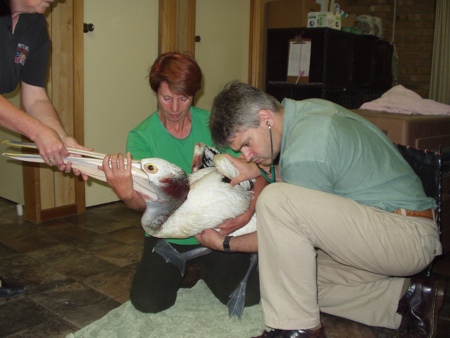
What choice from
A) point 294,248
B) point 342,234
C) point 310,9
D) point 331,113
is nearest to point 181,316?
point 294,248

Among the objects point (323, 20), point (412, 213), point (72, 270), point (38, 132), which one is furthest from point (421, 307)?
point (323, 20)

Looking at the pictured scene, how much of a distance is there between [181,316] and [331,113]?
41.3 inches

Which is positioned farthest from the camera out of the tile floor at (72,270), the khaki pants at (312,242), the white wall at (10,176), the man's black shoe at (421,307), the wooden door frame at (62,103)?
the white wall at (10,176)

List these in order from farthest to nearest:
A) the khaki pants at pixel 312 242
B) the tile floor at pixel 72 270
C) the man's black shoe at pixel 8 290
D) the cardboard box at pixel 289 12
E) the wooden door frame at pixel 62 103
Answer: the cardboard box at pixel 289 12 → the wooden door frame at pixel 62 103 → the man's black shoe at pixel 8 290 → the tile floor at pixel 72 270 → the khaki pants at pixel 312 242

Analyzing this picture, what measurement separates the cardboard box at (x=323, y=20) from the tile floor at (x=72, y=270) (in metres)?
2.33

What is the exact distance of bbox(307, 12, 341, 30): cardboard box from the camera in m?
4.09

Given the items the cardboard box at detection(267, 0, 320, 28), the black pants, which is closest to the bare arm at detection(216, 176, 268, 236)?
the black pants

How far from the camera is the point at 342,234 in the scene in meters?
1.50

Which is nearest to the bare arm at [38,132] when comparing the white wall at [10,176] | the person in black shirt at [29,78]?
the person in black shirt at [29,78]

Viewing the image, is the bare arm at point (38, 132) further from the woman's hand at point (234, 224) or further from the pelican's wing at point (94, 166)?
the woman's hand at point (234, 224)

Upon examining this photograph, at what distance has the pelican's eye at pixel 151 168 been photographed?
1660 mm

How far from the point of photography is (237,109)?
1.57 m

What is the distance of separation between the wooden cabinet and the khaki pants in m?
2.81

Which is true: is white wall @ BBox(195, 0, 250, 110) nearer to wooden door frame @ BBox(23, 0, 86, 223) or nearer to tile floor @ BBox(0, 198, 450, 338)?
wooden door frame @ BBox(23, 0, 86, 223)
